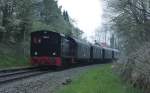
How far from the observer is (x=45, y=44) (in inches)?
1502

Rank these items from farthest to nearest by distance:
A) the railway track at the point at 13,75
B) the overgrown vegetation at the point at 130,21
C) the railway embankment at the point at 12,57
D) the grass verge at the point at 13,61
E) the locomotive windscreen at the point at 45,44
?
the railway embankment at the point at 12,57 → the grass verge at the point at 13,61 → the overgrown vegetation at the point at 130,21 → the locomotive windscreen at the point at 45,44 → the railway track at the point at 13,75

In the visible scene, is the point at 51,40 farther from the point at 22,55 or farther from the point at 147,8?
the point at 22,55

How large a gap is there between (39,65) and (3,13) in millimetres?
16631

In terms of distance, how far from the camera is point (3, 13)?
5209cm

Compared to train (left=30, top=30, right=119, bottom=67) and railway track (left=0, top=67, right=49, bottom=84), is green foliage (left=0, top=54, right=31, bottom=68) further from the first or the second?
railway track (left=0, top=67, right=49, bottom=84)

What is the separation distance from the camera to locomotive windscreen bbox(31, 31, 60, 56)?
124ft

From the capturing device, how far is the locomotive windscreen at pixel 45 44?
124ft

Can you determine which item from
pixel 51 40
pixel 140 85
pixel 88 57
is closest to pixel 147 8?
pixel 51 40

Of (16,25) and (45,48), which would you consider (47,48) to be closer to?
(45,48)

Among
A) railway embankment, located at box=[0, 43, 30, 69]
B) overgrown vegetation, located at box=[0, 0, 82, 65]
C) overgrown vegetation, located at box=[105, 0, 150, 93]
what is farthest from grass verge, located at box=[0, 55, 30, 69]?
overgrown vegetation, located at box=[105, 0, 150, 93]

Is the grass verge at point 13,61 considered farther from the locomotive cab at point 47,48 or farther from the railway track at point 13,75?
the railway track at point 13,75

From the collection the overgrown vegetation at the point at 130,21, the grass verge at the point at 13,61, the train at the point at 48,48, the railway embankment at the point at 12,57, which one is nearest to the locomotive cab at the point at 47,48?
the train at the point at 48,48

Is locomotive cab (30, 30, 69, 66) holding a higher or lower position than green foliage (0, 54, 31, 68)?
higher

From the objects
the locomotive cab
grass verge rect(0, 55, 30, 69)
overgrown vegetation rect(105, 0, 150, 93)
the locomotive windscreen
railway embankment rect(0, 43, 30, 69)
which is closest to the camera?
the locomotive cab
